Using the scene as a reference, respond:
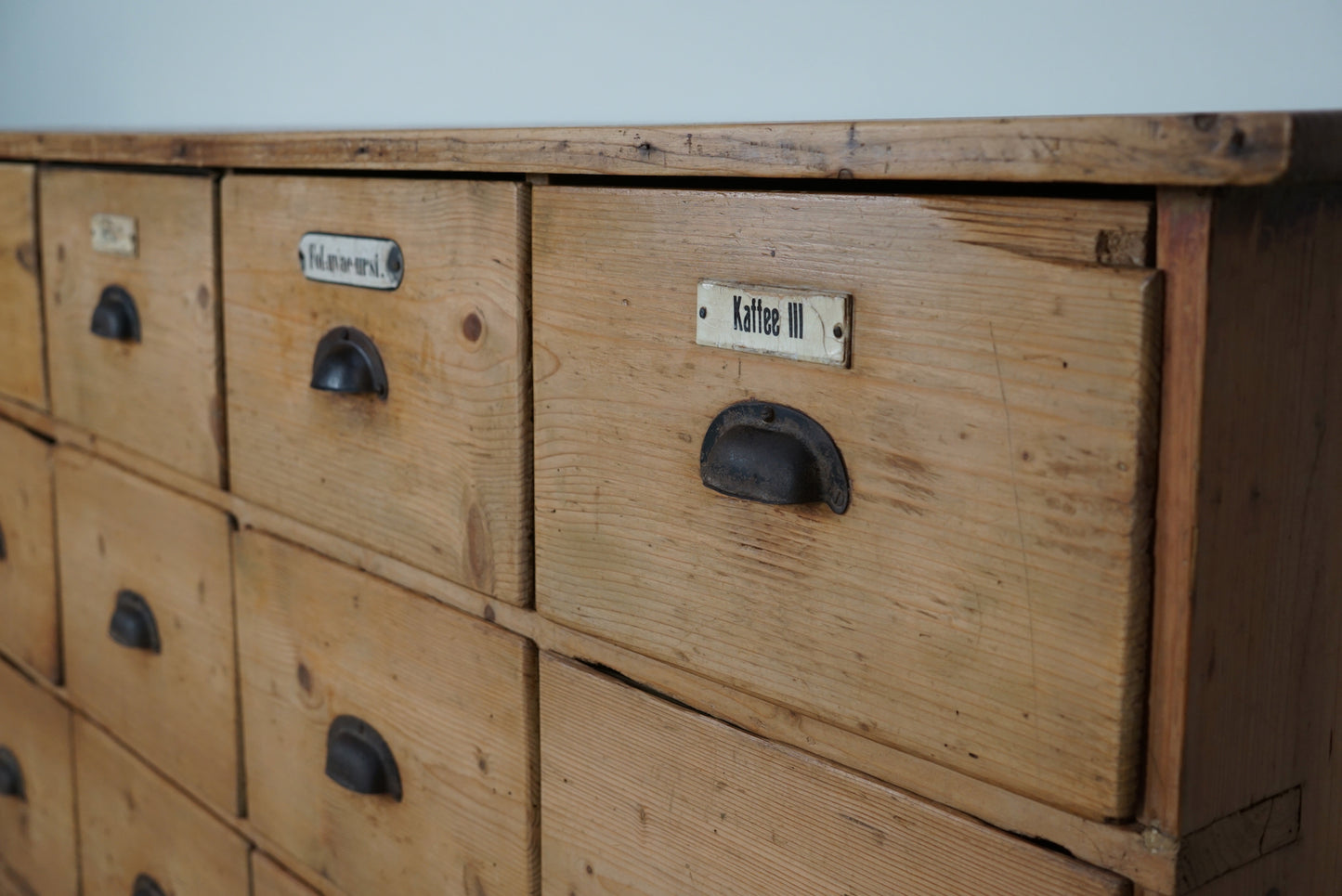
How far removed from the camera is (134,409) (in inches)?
52.1

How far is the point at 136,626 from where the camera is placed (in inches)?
53.1

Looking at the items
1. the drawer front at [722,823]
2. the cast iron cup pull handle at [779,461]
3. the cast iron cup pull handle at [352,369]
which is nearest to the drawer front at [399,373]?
the cast iron cup pull handle at [352,369]

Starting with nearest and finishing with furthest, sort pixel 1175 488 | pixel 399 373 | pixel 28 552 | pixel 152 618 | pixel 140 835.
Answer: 1. pixel 1175 488
2. pixel 399 373
3. pixel 152 618
4. pixel 140 835
5. pixel 28 552

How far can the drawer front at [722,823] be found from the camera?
65cm

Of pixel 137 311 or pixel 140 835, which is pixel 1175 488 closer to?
pixel 137 311

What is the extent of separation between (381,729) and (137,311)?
0.55 metres

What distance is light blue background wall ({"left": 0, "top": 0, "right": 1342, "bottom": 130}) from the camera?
933 millimetres

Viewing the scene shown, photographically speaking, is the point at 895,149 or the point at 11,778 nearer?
the point at 895,149

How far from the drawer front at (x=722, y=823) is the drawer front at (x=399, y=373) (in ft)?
0.39

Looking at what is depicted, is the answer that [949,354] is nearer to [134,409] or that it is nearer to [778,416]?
[778,416]

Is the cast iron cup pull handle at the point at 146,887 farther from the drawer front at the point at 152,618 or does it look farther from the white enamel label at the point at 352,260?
the white enamel label at the point at 352,260

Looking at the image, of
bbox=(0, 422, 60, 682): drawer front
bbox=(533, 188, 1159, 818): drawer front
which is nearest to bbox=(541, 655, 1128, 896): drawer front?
bbox=(533, 188, 1159, 818): drawer front

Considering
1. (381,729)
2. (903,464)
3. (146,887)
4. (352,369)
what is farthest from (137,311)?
(903,464)

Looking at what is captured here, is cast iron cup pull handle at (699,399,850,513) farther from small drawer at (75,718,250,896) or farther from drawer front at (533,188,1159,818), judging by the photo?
small drawer at (75,718,250,896)
